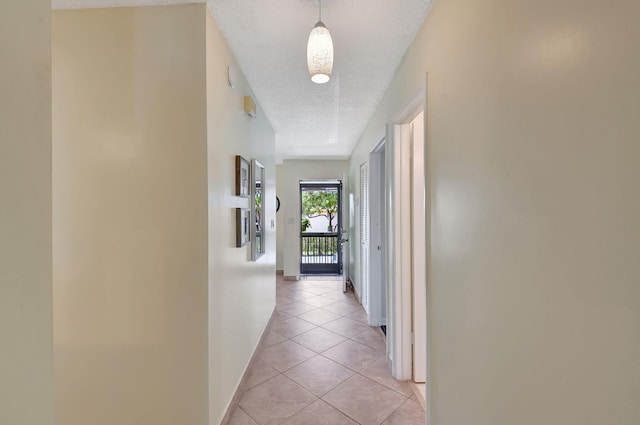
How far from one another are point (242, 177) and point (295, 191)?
365cm

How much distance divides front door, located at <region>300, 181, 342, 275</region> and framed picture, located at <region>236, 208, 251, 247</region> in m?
4.33

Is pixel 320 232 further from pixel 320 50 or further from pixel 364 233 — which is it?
pixel 320 50

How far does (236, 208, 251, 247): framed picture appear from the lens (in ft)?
6.95

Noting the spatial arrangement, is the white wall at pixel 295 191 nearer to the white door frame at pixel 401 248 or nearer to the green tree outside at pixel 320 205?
the green tree outside at pixel 320 205

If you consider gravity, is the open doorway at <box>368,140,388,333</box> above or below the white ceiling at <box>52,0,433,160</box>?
below

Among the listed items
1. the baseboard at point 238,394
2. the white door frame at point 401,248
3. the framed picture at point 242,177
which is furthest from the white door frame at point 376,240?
the framed picture at point 242,177

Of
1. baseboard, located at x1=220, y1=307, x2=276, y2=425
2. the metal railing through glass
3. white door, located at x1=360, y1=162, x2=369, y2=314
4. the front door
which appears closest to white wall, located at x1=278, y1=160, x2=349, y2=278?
the front door

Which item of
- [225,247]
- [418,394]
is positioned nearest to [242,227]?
[225,247]
